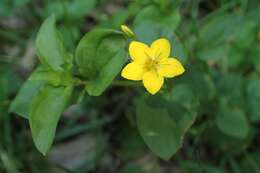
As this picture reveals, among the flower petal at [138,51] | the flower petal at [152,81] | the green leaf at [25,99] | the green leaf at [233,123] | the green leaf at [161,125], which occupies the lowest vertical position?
the green leaf at [233,123]

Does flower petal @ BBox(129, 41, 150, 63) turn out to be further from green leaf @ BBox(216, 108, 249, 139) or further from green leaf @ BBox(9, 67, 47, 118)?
green leaf @ BBox(216, 108, 249, 139)

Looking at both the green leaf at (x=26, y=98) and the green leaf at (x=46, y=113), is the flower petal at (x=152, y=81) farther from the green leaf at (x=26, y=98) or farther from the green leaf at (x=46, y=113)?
the green leaf at (x=26, y=98)

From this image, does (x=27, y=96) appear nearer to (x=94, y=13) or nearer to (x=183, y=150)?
(x=183, y=150)

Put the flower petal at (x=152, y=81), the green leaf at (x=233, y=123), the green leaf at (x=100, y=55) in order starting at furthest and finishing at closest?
the green leaf at (x=233, y=123) → the green leaf at (x=100, y=55) → the flower petal at (x=152, y=81)

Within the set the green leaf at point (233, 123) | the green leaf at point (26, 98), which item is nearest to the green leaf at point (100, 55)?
the green leaf at point (26, 98)

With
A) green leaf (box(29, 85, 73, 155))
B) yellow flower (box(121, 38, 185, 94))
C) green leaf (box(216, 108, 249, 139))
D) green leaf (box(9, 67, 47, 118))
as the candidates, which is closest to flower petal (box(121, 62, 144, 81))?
yellow flower (box(121, 38, 185, 94))

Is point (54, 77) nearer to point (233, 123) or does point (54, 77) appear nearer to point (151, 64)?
point (151, 64)

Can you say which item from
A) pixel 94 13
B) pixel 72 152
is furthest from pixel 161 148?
pixel 94 13
